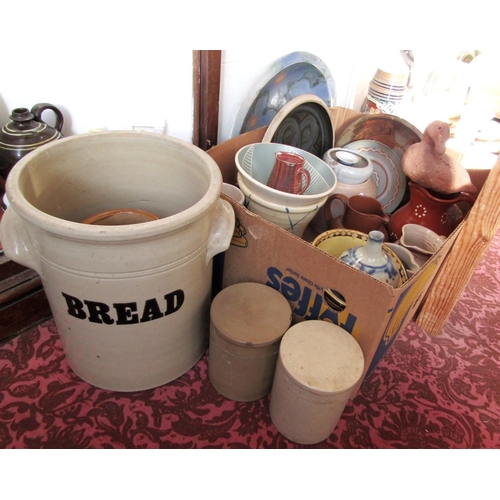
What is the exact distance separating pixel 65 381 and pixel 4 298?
26 cm

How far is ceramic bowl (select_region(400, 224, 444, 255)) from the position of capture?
3.64 ft

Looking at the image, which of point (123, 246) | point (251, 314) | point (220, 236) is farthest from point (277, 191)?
point (123, 246)

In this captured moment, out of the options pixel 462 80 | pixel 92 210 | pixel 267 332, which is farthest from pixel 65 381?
pixel 462 80

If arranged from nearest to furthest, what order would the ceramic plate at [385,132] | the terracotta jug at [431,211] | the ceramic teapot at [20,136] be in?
the ceramic teapot at [20,136]
the terracotta jug at [431,211]
the ceramic plate at [385,132]

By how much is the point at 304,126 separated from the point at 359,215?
1.35ft

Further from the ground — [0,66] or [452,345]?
[0,66]

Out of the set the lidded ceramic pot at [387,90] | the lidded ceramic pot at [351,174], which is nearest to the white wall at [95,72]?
the lidded ceramic pot at [351,174]

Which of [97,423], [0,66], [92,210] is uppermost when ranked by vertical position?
[0,66]

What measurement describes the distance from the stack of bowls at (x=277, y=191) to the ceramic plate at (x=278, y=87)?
6.5 inches

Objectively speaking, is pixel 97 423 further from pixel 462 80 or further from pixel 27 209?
pixel 462 80

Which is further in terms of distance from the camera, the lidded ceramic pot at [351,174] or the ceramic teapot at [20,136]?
the lidded ceramic pot at [351,174]

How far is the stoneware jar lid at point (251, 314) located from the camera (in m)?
0.90

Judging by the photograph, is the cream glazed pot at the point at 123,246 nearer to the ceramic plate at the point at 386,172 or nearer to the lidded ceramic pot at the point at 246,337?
the lidded ceramic pot at the point at 246,337

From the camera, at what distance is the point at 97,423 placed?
951mm
